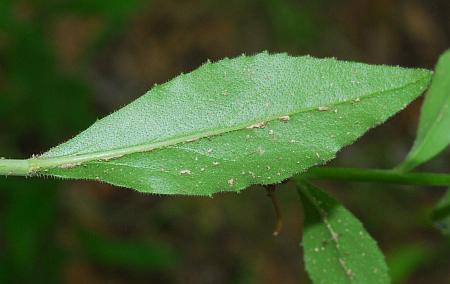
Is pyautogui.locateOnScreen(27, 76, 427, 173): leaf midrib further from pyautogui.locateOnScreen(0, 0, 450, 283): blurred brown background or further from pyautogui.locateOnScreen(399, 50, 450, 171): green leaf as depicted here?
pyautogui.locateOnScreen(0, 0, 450, 283): blurred brown background

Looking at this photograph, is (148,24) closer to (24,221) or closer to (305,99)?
(24,221)

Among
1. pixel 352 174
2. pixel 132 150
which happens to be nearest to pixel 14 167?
pixel 132 150

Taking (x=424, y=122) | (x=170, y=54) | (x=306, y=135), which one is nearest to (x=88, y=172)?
(x=306, y=135)

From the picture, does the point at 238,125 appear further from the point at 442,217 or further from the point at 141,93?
the point at 141,93

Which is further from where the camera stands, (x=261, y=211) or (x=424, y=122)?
(x=261, y=211)

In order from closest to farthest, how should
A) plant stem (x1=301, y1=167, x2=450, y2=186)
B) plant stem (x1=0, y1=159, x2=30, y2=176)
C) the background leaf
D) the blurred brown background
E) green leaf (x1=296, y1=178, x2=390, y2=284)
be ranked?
1. plant stem (x1=0, y1=159, x2=30, y2=176)
2. plant stem (x1=301, y1=167, x2=450, y2=186)
3. green leaf (x1=296, y1=178, x2=390, y2=284)
4. the background leaf
5. the blurred brown background

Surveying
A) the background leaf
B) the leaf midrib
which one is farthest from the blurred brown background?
the leaf midrib
